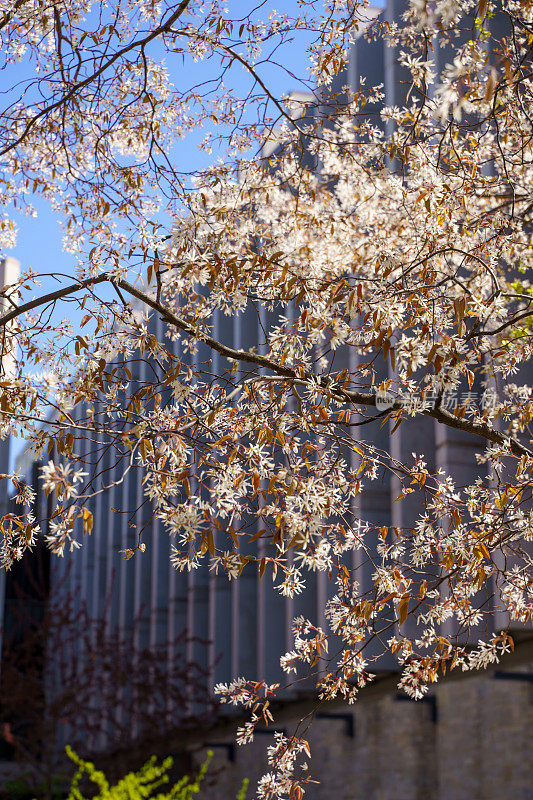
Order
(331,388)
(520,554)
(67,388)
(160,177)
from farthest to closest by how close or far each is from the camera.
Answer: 1. (160,177)
2. (520,554)
3. (67,388)
4. (331,388)

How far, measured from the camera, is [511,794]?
20.9 ft

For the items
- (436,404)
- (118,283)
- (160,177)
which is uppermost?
(160,177)

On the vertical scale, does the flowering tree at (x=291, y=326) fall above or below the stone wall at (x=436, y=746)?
above

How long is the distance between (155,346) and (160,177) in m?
1.91

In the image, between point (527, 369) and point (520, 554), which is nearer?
point (520, 554)

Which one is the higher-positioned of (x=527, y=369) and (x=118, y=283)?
(x=527, y=369)

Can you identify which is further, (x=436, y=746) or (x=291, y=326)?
(x=436, y=746)

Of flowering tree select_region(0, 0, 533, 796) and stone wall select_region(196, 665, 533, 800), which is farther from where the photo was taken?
stone wall select_region(196, 665, 533, 800)

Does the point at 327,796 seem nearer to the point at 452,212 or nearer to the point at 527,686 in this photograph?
the point at 527,686

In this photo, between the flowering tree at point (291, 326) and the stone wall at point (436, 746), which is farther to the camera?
the stone wall at point (436, 746)

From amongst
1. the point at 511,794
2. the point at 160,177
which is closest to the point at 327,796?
the point at 511,794

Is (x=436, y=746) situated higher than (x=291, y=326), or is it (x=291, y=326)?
(x=291, y=326)

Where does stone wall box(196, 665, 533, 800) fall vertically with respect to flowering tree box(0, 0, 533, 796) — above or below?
below

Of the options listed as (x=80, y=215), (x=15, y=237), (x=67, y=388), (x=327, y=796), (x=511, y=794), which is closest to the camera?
(x=67, y=388)
